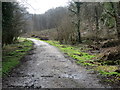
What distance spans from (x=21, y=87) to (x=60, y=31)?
25.3 meters

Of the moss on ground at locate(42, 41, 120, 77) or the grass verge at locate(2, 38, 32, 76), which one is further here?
the grass verge at locate(2, 38, 32, 76)

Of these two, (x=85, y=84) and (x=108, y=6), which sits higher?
(x=108, y=6)

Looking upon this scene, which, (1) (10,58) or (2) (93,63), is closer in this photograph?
(2) (93,63)

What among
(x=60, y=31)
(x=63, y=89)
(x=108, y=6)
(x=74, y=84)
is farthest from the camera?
(x=60, y=31)

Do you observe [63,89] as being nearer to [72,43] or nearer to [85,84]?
[85,84]

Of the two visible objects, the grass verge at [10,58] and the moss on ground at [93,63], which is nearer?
the moss on ground at [93,63]

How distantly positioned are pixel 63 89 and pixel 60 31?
25.5 meters

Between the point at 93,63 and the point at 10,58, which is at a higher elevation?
the point at 10,58

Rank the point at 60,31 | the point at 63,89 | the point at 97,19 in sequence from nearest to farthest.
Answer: the point at 63,89
the point at 60,31
the point at 97,19

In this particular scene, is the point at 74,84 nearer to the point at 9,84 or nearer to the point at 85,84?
the point at 85,84

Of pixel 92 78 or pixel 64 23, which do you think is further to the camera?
pixel 64 23

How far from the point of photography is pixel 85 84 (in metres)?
6.36

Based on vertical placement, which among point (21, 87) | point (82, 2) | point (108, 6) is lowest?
point (21, 87)

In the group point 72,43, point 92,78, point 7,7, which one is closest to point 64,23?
point 72,43
